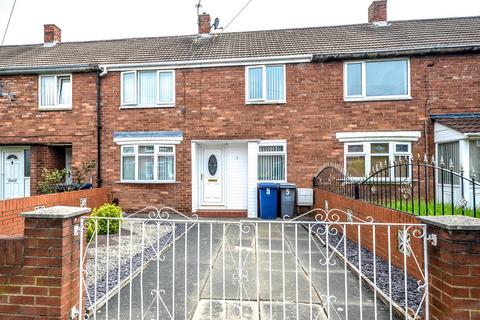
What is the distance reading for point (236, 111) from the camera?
9.84 m

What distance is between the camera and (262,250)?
17.9 feet

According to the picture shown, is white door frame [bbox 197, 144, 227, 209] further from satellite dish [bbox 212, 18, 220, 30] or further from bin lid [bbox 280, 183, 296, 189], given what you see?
satellite dish [bbox 212, 18, 220, 30]

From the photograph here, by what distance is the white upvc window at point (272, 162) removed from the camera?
9.63 meters

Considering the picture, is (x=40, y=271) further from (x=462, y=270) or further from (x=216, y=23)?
(x=216, y=23)

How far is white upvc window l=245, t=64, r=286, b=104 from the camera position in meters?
9.73

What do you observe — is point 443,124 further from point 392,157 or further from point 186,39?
point 186,39

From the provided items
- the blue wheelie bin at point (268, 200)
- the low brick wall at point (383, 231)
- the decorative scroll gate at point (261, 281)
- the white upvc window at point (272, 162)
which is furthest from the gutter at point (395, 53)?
the decorative scroll gate at point (261, 281)

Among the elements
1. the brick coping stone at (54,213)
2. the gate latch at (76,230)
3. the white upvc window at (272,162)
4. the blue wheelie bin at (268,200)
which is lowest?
the blue wheelie bin at (268,200)

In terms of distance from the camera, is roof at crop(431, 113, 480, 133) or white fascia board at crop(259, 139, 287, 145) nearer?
roof at crop(431, 113, 480, 133)

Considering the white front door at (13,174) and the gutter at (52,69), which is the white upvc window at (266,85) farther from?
the white front door at (13,174)

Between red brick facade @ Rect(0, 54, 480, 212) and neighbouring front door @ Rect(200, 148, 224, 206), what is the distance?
0.59 metres

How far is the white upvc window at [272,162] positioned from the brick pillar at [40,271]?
7.51 metres

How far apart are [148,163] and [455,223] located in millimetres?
9368

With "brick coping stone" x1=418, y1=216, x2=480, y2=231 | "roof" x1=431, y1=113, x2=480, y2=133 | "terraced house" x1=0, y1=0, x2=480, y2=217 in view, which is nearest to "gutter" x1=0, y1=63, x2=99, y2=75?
"terraced house" x1=0, y1=0, x2=480, y2=217
